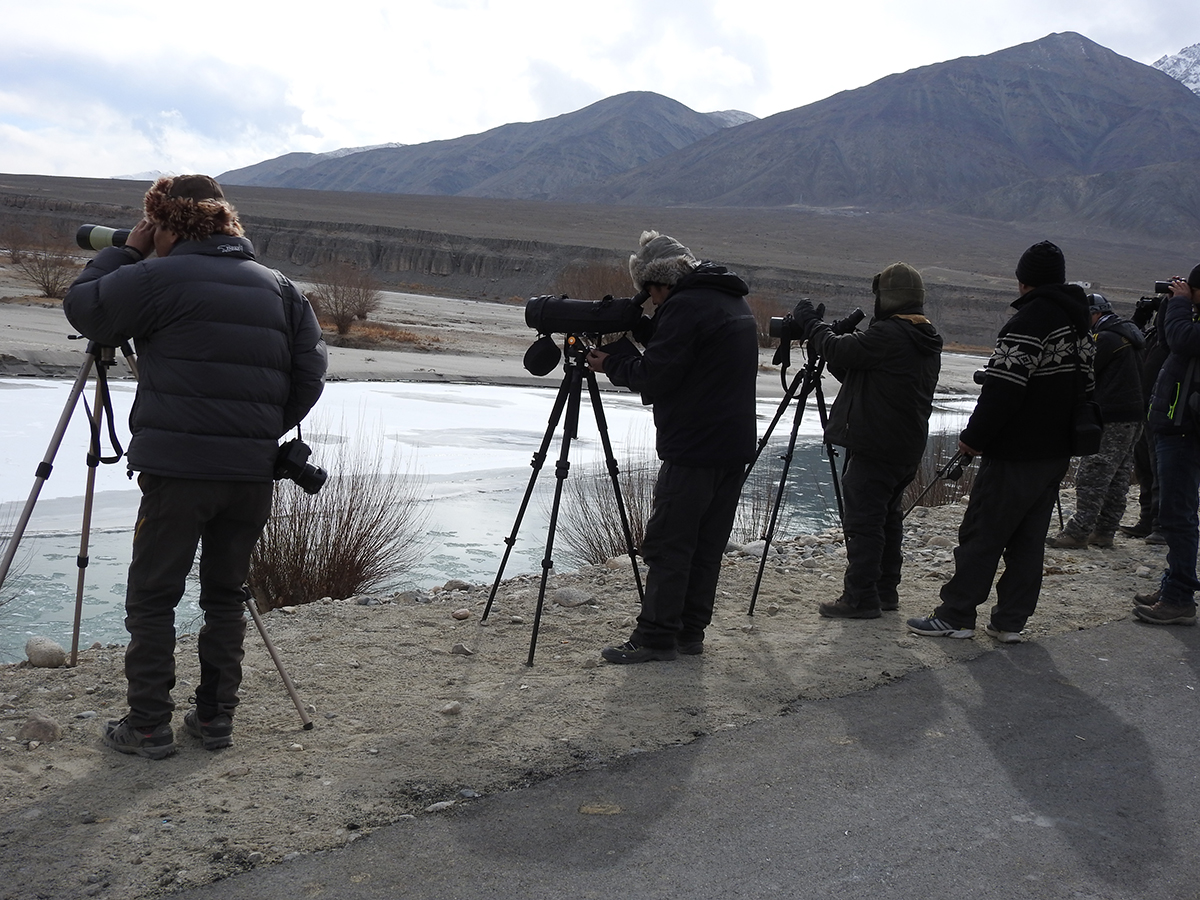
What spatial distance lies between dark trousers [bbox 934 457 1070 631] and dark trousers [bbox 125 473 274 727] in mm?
3191

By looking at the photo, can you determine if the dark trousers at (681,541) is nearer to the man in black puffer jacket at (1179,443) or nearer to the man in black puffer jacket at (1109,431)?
the man in black puffer jacket at (1179,443)

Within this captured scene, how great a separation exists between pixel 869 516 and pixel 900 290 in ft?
3.59

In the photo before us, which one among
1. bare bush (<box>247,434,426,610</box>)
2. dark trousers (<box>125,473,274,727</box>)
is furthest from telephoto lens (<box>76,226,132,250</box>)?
bare bush (<box>247,434,426,610</box>)

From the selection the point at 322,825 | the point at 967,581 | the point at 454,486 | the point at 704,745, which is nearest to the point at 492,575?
the point at 454,486

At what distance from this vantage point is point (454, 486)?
1084 centimetres

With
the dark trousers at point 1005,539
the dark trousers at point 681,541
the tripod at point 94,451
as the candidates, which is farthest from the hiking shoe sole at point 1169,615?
the tripod at point 94,451

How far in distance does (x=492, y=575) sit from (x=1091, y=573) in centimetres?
400

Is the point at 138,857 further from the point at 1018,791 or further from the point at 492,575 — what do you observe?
the point at 492,575

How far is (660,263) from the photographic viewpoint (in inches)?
178

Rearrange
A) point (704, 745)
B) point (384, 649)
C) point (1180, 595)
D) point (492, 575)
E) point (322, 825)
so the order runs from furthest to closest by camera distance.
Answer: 1. point (492, 575)
2. point (1180, 595)
3. point (384, 649)
4. point (704, 745)
5. point (322, 825)

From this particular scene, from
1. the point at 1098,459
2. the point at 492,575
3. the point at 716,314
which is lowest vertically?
the point at 492,575

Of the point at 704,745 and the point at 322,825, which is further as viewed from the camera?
the point at 704,745

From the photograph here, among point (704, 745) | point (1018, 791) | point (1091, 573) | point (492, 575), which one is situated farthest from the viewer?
point (492, 575)

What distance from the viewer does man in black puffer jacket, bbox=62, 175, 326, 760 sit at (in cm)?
340
